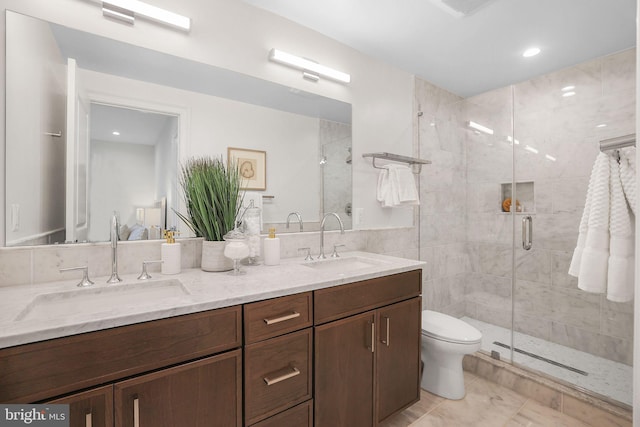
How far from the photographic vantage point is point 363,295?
1441mm

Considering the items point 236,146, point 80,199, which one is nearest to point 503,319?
point 236,146

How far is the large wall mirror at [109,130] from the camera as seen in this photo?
3.90ft

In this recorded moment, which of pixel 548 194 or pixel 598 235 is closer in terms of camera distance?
pixel 598 235

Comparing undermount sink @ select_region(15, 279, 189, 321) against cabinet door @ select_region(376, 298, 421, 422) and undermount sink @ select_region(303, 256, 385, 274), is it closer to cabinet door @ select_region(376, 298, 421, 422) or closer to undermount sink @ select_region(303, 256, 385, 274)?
undermount sink @ select_region(303, 256, 385, 274)

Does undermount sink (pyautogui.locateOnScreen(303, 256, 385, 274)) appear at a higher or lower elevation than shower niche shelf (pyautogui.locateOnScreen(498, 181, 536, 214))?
lower

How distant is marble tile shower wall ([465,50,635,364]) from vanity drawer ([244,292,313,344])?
2255mm

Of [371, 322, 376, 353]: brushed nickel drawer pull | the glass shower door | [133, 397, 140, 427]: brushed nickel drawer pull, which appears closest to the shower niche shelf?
the glass shower door

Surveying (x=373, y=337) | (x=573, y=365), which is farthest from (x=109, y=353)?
(x=573, y=365)

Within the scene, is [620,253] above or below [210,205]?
below

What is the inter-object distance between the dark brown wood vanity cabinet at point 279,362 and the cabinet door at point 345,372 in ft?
0.19

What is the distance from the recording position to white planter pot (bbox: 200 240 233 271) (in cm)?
142

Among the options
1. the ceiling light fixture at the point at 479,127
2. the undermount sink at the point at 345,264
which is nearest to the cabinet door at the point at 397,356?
the undermount sink at the point at 345,264

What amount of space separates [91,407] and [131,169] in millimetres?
975

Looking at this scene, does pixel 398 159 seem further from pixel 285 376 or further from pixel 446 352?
pixel 285 376
